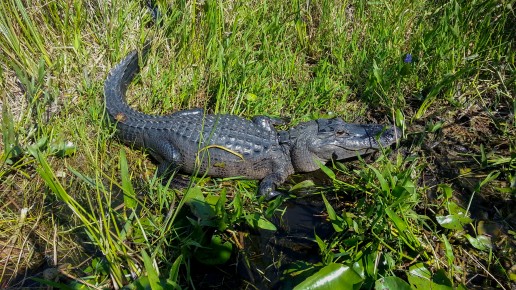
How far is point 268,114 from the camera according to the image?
4004 mm

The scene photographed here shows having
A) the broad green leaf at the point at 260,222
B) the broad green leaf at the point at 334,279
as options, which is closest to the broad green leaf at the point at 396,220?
the broad green leaf at the point at 334,279

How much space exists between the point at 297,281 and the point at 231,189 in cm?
109

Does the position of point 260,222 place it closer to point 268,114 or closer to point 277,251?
point 277,251

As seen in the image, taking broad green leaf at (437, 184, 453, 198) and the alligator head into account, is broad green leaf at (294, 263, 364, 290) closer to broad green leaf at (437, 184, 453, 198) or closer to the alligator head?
broad green leaf at (437, 184, 453, 198)

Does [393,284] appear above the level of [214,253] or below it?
above

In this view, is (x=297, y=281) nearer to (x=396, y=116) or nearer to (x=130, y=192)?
(x=130, y=192)

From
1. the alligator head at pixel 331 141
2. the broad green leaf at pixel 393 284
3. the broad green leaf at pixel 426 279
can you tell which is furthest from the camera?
the alligator head at pixel 331 141

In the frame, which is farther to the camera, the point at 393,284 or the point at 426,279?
the point at 426,279

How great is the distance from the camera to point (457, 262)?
9.29ft

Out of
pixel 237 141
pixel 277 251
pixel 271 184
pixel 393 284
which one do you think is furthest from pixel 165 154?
pixel 393 284

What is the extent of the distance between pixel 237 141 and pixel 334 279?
1.65 metres

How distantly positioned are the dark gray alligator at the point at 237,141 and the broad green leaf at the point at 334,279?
1.28 metres

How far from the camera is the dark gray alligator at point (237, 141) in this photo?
11.6 feet

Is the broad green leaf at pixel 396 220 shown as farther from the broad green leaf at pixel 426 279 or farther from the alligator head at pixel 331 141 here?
the alligator head at pixel 331 141
